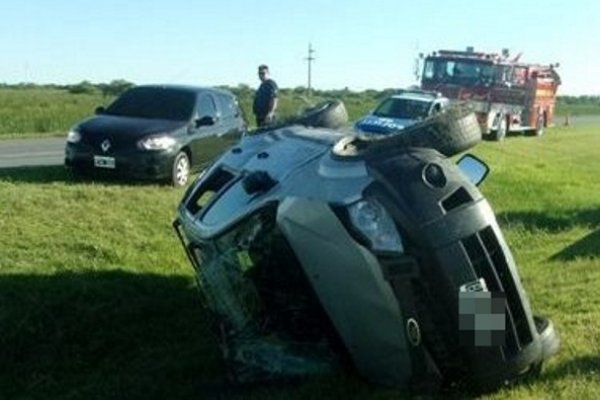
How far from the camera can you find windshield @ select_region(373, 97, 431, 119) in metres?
29.0

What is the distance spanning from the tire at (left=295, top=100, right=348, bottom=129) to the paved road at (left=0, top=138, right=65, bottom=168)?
1041 centimetres

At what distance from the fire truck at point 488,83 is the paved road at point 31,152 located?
15.1 m

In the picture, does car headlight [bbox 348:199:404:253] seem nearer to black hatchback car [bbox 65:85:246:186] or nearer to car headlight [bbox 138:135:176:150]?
black hatchback car [bbox 65:85:246:186]

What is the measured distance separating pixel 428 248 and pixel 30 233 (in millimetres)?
6721

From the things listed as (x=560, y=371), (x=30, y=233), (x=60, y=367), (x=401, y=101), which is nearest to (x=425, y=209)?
(x=560, y=371)

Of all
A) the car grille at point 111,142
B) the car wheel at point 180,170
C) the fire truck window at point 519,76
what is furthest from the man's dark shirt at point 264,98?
the fire truck window at point 519,76

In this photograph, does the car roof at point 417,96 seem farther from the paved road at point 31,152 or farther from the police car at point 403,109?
the paved road at point 31,152

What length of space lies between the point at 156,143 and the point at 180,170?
28.3 inches

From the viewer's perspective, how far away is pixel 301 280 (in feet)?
17.4

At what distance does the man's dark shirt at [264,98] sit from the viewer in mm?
18422

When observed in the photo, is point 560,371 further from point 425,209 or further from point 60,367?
point 60,367

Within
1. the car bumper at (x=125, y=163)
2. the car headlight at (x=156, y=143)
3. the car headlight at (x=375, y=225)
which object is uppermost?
the car headlight at (x=375, y=225)

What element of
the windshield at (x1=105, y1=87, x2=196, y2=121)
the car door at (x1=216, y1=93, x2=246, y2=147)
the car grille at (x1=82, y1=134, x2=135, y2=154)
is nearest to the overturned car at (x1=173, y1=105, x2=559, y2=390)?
the car grille at (x1=82, y1=134, x2=135, y2=154)

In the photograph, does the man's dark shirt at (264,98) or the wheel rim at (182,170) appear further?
the man's dark shirt at (264,98)
